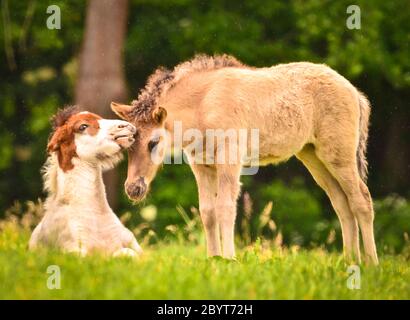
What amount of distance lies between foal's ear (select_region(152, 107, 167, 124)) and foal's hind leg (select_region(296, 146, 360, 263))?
6.77ft

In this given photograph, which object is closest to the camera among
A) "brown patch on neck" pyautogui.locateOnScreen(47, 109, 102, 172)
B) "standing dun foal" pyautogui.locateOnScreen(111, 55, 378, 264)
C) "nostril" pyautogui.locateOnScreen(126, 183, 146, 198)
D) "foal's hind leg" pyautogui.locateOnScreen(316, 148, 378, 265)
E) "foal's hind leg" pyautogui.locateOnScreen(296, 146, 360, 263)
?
"brown patch on neck" pyautogui.locateOnScreen(47, 109, 102, 172)

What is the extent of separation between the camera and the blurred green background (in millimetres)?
15805

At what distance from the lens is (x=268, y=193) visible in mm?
16438

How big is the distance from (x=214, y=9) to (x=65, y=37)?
3358 millimetres

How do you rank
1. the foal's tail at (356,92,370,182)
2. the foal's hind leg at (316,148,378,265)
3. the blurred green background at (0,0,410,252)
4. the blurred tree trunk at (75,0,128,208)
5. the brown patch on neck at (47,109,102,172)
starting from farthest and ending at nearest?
1. the blurred green background at (0,0,410,252)
2. the blurred tree trunk at (75,0,128,208)
3. the foal's tail at (356,92,370,182)
4. the foal's hind leg at (316,148,378,265)
5. the brown patch on neck at (47,109,102,172)

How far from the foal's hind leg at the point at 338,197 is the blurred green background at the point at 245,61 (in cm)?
611

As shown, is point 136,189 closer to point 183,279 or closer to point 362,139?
point 183,279

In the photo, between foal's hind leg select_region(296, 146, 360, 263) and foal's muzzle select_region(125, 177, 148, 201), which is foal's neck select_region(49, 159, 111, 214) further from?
foal's hind leg select_region(296, 146, 360, 263)

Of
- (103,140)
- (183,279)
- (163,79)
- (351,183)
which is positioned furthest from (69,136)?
(351,183)

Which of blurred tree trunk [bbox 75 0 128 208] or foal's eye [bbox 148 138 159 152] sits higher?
blurred tree trunk [bbox 75 0 128 208]

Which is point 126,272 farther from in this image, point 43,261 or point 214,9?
point 214,9

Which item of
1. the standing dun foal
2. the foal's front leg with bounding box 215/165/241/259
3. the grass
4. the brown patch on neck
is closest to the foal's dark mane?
the standing dun foal

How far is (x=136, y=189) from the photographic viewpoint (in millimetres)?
7562

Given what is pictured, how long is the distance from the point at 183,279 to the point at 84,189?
4.85 ft
